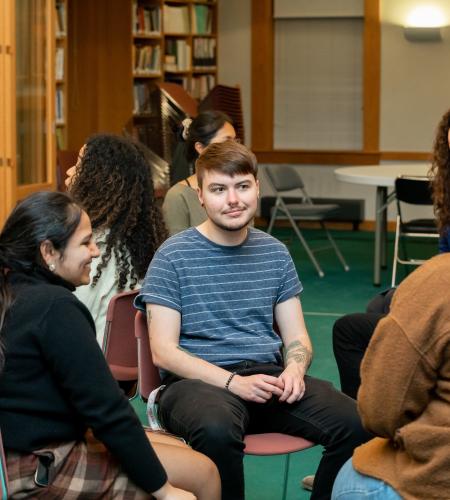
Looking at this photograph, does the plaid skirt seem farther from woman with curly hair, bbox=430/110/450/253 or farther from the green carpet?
woman with curly hair, bbox=430/110/450/253

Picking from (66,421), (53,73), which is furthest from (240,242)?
(53,73)

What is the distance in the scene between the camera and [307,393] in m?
3.05

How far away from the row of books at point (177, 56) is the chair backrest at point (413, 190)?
13.5ft

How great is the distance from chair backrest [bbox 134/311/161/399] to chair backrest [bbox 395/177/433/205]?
184 inches

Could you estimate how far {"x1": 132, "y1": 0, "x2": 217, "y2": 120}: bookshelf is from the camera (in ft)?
35.4

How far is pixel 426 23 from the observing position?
11156 mm

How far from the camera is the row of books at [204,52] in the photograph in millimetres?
11656

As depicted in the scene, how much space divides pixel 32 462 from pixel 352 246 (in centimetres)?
843

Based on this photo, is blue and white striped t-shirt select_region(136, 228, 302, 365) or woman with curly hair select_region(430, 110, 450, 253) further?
woman with curly hair select_region(430, 110, 450, 253)

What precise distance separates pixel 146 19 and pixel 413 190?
435 centimetres

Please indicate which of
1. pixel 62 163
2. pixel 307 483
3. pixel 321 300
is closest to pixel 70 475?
pixel 307 483

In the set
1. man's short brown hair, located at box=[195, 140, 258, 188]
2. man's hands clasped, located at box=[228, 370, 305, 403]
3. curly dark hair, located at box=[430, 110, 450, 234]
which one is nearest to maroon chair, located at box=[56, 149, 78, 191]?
curly dark hair, located at box=[430, 110, 450, 234]

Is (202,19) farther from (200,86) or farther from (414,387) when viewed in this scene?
(414,387)

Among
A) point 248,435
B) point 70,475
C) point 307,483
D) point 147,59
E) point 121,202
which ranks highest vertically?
point 147,59
